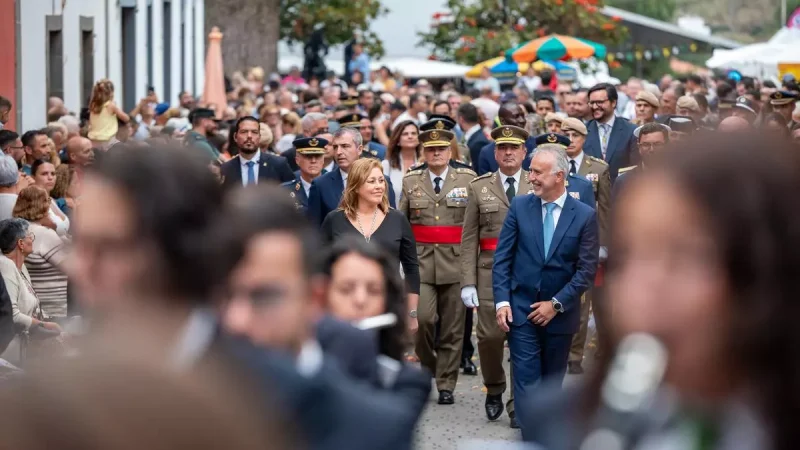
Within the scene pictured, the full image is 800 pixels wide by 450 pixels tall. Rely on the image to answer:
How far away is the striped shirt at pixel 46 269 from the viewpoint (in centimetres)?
1005

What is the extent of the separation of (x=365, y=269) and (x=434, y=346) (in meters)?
5.99

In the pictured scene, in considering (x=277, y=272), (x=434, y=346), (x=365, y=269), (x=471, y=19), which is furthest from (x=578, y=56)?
(x=277, y=272)

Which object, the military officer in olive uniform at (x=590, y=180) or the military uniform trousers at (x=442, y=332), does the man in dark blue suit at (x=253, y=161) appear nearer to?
the military uniform trousers at (x=442, y=332)

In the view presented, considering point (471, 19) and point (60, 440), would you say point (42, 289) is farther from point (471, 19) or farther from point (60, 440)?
point (471, 19)

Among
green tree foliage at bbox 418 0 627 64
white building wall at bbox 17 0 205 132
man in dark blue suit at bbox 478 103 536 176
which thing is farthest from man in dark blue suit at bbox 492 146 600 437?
green tree foliage at bbox 418 0 627 64

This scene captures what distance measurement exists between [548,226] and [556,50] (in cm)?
2487

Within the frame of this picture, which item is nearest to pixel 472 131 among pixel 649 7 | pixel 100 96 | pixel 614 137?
pixel 614 137

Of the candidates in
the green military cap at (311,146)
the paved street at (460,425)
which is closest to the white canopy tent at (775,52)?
the green military cap at (311,146)

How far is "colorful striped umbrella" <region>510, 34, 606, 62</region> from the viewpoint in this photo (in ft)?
110

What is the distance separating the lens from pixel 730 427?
6.63ft

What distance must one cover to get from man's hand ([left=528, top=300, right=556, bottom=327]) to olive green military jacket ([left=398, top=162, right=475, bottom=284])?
195cm

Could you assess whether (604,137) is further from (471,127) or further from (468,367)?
(471,127)

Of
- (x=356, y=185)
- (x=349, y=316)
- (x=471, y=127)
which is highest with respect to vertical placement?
(x=349, y=316)

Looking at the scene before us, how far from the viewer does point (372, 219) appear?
32.2 feet
